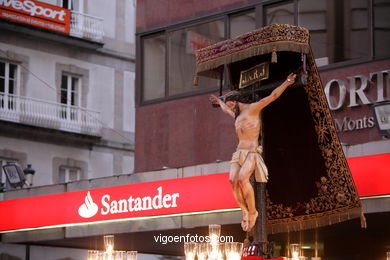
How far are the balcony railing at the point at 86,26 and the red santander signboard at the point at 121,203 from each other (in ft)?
47.4

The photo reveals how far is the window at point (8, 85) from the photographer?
123 ft

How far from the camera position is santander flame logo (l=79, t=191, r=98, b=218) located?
24.2m

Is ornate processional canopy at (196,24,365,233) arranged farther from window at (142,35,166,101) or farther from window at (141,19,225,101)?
window at (142,35,166,101)

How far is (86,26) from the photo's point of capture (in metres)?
40.3

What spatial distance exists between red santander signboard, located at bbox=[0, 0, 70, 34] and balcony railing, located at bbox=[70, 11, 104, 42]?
556 millimetres

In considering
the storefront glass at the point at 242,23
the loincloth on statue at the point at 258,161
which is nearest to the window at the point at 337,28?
the storefront glass at the point at 242,23

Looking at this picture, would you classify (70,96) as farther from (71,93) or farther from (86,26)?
(86,26)

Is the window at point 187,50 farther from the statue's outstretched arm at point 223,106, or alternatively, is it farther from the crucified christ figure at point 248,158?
the crucified christ figure at point 248,158

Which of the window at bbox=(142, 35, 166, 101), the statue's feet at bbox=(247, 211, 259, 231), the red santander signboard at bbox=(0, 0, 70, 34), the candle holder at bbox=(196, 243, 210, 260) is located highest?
the red santander signboard at bbox=(0, 0, 70, 34)

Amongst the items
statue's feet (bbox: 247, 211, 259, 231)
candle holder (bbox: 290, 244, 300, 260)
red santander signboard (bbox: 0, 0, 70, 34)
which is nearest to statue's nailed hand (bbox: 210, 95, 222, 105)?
statue's feet (bbox: 247, 211, 259, 231)

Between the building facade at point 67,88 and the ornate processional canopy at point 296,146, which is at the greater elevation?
the building facade at point 67,88

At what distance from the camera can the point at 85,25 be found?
40281 millimetres

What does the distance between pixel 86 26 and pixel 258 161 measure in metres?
25.7

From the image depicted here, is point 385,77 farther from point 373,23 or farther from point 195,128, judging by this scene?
point 195,128
